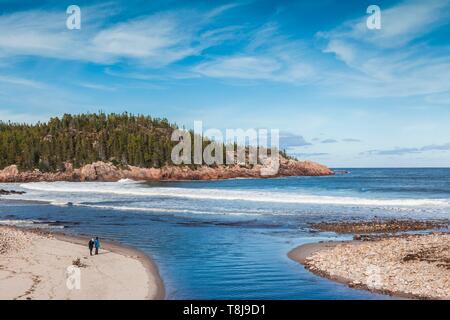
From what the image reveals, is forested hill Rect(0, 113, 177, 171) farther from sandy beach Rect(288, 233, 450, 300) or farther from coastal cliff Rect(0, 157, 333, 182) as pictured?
sandy beach Rect(288, 233, 450, 300)

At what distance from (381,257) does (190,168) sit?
446 ft

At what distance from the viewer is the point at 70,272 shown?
2019 cm

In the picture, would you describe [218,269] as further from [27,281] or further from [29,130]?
[29,130]

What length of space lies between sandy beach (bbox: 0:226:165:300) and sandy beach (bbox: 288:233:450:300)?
758cm

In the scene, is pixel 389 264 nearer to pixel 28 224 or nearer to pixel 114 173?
pixel 28 224

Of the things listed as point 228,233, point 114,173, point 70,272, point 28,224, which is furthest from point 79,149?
point 70,272

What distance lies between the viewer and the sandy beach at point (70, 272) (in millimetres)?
16906

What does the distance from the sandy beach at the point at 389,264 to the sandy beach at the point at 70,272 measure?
7.58 m

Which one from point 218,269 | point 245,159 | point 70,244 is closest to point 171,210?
point 70,244

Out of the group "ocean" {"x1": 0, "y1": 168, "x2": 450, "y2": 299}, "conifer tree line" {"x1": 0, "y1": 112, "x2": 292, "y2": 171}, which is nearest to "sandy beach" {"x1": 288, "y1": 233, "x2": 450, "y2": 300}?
"ocean" {"x1": 0, "y1": 168, "x2": 450, "y2": 299}

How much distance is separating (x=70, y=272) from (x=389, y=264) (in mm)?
13662

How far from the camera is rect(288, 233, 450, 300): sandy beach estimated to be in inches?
Result: 704

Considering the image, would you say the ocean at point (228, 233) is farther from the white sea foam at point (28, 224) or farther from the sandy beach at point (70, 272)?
the sandy beach at point (70, 272)
